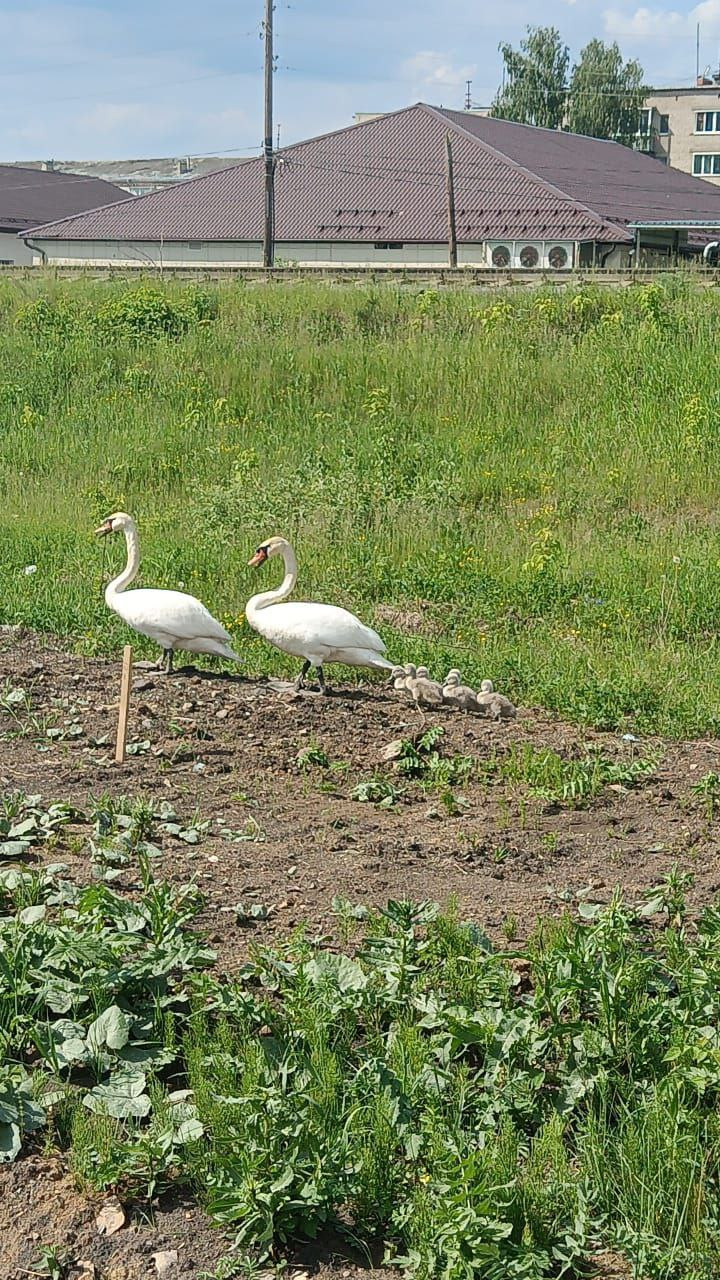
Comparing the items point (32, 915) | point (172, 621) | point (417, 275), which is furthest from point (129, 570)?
point (417, 275)

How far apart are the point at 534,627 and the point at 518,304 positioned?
10.8 meters

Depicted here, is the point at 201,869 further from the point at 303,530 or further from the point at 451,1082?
the point at 303,530

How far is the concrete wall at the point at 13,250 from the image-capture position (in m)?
49.4

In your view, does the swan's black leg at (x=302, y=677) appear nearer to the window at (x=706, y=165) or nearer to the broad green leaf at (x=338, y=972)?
the broad green leaf at (x=338, y=972)

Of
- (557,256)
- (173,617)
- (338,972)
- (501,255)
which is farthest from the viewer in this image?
(501,255)

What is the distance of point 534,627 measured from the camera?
10625mm

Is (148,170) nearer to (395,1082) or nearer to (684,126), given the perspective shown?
(684,126)

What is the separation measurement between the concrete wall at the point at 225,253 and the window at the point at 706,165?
41670mm

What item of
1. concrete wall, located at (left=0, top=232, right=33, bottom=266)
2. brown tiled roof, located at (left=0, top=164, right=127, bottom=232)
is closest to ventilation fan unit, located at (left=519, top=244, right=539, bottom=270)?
concrete wall, located at (left=0, top=232, right=33, bottom=266)

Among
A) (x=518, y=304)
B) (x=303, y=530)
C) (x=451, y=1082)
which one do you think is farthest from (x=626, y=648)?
(x=518, y=304)

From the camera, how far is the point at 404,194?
39719 millimetres

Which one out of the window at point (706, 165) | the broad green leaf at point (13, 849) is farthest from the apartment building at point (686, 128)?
the broad green leaf at point (13, 849)

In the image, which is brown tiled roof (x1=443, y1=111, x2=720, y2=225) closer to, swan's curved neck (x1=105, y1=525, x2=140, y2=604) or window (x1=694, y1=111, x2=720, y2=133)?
window (x1=694, y1=111, x2=720, y2=133)

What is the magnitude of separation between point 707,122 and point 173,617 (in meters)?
73.2
